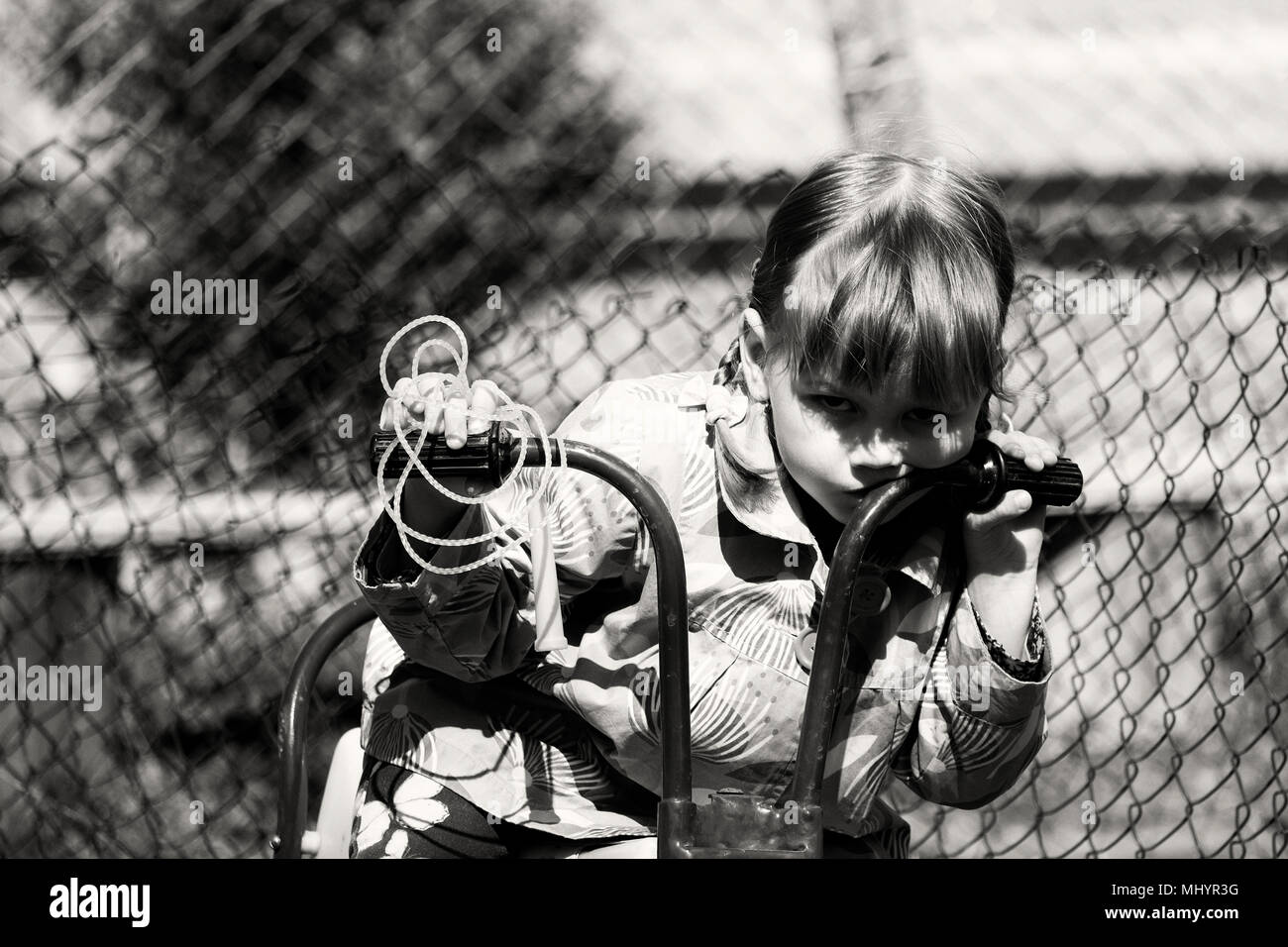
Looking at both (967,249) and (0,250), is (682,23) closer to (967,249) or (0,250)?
(0,250)

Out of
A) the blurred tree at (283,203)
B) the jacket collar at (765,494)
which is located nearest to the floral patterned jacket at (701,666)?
the jacket collar at (765,494)

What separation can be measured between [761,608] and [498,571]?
0.26m

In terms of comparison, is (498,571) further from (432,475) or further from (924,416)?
(924,416)

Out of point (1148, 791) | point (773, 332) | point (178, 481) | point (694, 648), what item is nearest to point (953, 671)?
point (694, 648)

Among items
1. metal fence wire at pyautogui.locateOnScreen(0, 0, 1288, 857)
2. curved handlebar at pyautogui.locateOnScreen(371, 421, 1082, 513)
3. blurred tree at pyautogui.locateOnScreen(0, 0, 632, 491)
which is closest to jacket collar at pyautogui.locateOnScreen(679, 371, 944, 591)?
curved handlebar at pyautogui.locateOnScreen(371, 421, 1082, 513)

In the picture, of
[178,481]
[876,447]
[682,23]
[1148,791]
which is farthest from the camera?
[682,23]

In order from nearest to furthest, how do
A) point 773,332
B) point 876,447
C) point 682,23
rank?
point 876,447, point 773,332, point 682,23

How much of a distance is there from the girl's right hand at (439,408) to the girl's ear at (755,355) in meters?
0.29

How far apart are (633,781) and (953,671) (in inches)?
13.0

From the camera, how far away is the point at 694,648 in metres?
1.38

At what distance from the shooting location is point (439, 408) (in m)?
1.12

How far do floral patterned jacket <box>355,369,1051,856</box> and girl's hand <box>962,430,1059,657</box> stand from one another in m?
0.02

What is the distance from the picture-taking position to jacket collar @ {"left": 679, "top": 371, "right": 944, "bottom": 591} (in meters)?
1.36

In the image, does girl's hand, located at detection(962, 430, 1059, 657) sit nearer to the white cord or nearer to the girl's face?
the girl's face
